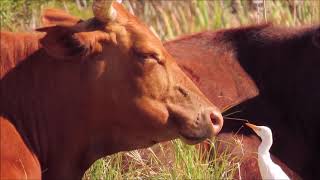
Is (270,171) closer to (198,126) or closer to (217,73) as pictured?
(198,126)

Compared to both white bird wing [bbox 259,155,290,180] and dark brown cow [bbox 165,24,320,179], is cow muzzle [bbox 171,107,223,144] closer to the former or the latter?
white bird wing [bbox 259,155,290,180]

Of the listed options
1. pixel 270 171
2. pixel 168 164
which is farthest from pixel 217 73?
pixel 270 171

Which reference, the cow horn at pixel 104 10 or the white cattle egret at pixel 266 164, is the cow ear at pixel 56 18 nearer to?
the cow horn at pixel 104 10

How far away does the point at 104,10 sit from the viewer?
6.36 metres

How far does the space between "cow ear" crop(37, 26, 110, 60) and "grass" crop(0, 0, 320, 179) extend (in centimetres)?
149

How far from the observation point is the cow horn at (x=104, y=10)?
6328mm

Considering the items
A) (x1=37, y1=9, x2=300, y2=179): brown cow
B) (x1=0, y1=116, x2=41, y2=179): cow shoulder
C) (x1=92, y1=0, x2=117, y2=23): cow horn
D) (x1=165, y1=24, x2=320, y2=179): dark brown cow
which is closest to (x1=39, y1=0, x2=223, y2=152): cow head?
(x1=92, y1=0, x2=117, y2=23): cow horn

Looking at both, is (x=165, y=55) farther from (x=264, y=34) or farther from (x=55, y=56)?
(x=264, y=34)

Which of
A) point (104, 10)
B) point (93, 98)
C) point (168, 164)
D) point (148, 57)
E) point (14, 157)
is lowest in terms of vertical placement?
point (168, 164)

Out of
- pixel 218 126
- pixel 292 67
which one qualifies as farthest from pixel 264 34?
pixel 218 126

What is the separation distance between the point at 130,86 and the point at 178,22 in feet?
25.5

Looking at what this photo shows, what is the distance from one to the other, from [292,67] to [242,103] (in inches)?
20.4

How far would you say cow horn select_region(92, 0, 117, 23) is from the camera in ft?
20.8

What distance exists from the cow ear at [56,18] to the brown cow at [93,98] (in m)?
0.12
